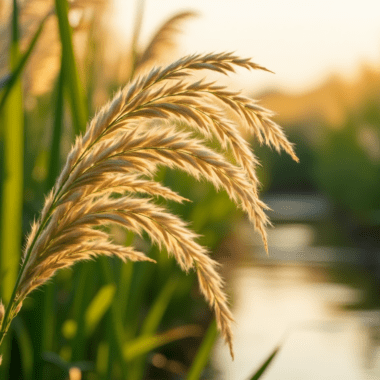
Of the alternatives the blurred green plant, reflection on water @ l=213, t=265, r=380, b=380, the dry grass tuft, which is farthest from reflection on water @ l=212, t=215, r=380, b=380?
the dry grass tuft

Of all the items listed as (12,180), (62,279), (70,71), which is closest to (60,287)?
(62,279)

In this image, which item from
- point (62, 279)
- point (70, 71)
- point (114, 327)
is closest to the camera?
point (70, 71)

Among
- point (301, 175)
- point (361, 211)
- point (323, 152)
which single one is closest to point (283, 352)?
point (361, 211)

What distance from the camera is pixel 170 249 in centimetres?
93

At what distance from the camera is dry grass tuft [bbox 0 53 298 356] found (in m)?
0.85

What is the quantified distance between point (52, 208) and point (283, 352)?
148 inches

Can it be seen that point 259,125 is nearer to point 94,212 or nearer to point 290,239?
point 94,212

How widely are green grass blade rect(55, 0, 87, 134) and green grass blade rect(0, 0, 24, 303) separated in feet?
0.37

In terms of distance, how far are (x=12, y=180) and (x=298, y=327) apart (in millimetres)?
4087

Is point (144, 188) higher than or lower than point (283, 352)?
higher

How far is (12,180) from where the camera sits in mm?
1458

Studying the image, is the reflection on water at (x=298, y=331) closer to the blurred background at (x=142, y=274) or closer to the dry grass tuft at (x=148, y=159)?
the blurred background at (x=142, y=274)

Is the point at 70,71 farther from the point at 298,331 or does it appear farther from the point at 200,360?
the point at 298,331

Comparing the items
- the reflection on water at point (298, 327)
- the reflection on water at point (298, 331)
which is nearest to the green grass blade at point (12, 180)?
the reflection on water at point (298, 327)
